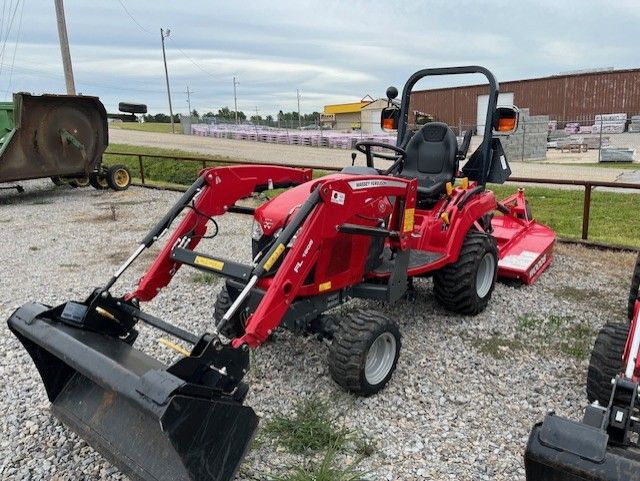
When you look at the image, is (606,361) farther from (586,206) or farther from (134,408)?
(586,206)

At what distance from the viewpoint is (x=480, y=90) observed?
140ft

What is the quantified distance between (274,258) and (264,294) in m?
0.24

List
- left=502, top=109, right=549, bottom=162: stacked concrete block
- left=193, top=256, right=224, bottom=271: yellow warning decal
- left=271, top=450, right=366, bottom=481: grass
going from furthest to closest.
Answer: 1. left=502, top=109, right=549, bottom=162: stacked concrete block
2. left=193, top=256, right=224, bottom=271: yellow warning decal
3. left=271, top=450, right=366, bottom=481: grass

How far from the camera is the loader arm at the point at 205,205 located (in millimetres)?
3785

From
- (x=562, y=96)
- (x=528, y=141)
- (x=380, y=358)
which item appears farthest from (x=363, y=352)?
(x=562, y=96)

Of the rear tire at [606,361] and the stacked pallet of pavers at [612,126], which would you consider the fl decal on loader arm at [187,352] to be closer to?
the rear tire at [606,361]

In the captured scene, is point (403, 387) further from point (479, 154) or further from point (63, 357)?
point (479, 154)

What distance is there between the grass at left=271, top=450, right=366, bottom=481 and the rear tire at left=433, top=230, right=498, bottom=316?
84.7 inches

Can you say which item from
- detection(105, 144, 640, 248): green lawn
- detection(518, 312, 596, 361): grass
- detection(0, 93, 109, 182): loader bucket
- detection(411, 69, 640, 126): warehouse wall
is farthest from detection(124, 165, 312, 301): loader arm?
detection(411, 69, 640, 126): warehouse wall

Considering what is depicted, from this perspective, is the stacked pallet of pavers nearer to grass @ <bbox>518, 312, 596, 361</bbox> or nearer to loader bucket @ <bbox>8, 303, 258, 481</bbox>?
grass @ <bbox>518, 312, 596, 361</bbox>

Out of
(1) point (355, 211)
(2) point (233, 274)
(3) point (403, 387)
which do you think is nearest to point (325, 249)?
(1) point (355, 211)

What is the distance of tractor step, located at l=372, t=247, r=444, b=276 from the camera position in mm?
4250

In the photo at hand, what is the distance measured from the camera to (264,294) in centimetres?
327

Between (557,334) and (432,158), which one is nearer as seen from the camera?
(557,334)
